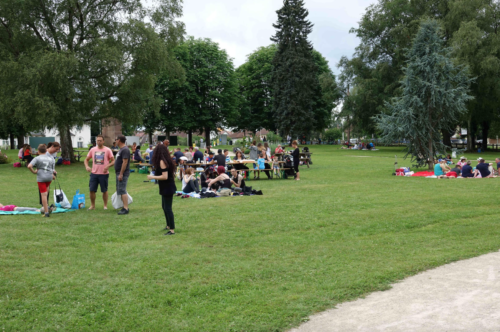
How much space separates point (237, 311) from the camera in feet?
15.0

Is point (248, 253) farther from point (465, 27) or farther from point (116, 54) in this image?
point (465, 27)

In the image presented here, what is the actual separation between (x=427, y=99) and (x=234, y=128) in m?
43.0

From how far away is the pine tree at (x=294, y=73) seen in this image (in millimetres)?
51666

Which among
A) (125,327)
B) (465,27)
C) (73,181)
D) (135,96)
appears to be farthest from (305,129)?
(125,327)

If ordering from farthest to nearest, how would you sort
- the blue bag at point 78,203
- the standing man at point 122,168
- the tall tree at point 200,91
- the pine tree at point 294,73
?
the pine tree at point 294,73 < the tall tree at point 200,91 < the blue bag at point 78,203 < the standing man at point 122,168

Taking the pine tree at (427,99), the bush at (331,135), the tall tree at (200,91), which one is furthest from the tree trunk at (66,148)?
the bush at (331,135)

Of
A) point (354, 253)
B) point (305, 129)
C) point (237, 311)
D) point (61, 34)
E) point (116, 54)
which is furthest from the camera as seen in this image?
point (305, 129)

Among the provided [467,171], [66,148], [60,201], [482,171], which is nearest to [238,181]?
[60,201]

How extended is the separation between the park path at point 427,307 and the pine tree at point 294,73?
46866 millimetres

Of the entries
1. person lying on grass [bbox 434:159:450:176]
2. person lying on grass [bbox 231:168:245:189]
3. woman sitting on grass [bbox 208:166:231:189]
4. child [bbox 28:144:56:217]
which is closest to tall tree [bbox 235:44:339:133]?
person lying on grass [bbox 434:159:450:176]

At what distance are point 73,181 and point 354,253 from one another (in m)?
17.0

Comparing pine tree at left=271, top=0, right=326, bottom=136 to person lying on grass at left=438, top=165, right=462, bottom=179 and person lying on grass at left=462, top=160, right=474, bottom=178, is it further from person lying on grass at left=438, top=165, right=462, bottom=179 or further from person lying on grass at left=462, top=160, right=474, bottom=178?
person lying on grass at left=462, top=160, right=474, bottom=178

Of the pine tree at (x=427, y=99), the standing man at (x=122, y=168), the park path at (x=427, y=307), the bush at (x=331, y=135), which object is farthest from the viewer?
the bush at (x=331, y=135)

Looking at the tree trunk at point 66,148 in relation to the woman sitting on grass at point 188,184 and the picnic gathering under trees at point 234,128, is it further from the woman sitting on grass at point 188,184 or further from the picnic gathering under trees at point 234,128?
the woman sitting on grass at point 188,184
